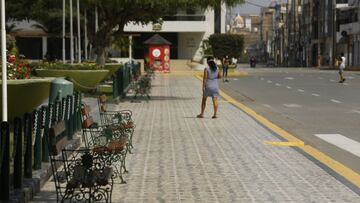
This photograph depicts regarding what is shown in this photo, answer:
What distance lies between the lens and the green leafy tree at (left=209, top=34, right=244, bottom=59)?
7994 cm

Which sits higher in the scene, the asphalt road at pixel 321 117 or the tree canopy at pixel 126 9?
the tree canopy at pixel 126 9

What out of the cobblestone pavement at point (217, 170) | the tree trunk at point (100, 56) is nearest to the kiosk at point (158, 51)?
the tree trunk at point (100, 56)

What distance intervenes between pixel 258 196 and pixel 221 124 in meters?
9.58

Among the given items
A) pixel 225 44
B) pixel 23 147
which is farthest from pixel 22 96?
pixel 225 44

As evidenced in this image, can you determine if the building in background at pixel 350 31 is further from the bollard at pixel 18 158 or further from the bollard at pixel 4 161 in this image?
the bollard at pixel 4 161

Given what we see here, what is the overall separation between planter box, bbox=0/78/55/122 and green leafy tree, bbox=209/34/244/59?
6468cm

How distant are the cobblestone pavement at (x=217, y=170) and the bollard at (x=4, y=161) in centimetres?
80

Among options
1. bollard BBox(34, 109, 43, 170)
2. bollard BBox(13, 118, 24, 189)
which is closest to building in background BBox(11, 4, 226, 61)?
bollard BBox(34, 109, 43, 170)

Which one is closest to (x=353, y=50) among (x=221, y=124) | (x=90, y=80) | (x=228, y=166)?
(x=90, y=80)

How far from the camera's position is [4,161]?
805 cm

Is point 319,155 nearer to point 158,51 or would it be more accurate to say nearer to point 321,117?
point 321,117

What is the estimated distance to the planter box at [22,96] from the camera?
14102 millimetres

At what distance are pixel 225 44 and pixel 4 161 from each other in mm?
73065

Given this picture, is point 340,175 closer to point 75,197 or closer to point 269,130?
point 75,197
